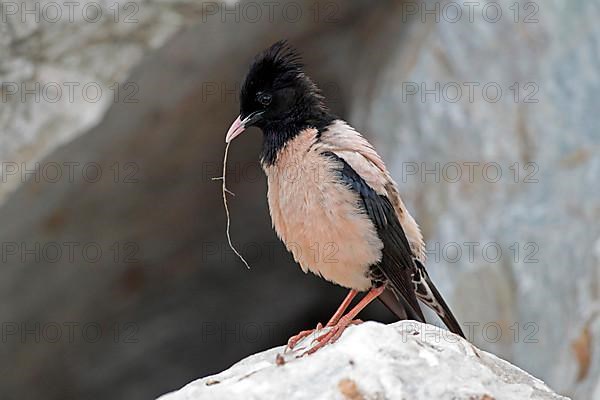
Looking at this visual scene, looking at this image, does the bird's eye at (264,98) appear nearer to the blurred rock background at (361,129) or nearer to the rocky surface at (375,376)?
the rocky surface at (375,376)

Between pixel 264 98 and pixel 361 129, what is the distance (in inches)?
88.8

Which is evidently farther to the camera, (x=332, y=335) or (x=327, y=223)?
(x=327, y=223)

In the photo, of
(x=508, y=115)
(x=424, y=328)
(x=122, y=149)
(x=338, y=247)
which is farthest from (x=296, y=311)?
(x=424, y=328)

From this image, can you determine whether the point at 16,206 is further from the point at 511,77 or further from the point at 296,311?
the point at 296,311

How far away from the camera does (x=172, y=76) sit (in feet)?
19.4

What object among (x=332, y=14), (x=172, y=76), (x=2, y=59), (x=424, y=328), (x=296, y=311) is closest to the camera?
(x=424, y=328)

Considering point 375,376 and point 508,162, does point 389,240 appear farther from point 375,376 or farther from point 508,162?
point 508,162

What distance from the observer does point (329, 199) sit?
3.80 m

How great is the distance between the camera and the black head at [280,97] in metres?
4.08

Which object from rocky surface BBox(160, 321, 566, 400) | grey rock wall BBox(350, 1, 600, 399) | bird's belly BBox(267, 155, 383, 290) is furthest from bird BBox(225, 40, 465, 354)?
grey rock wall BBox(350, 1, 600, 399)

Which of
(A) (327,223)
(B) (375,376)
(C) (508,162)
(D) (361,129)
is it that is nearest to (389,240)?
(A) (327,223)

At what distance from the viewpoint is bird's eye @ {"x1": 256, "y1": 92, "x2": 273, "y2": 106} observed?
13.5 ft

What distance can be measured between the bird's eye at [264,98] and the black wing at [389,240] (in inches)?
15.7

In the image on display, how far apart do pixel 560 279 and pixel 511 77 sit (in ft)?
4.15
